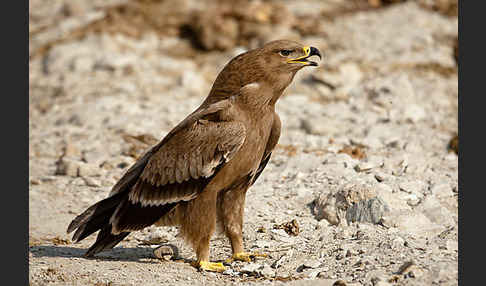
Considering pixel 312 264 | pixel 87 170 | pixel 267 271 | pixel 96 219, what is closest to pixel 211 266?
pixel 267 271

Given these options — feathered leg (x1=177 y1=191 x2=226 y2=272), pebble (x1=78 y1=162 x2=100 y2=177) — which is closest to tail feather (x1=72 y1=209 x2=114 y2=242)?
feathered leg (x1=177 y1=191 x2=226 y2=272)

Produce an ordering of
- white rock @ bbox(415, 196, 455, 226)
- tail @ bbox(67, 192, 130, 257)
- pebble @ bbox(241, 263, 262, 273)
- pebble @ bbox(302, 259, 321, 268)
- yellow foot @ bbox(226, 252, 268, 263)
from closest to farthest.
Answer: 1. pebble @ bbox(302, 259, 321, 268)
2. pebble @ bbox(241, 263, 262, 273)
3. yellow foot @ bbox(226, 252, 268, 263)
4. tail @ bbox(67, 192, 130, 257)
5. white rock @ bbox(415, 196, 455, 226)

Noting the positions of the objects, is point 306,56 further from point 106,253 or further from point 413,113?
point 413,113

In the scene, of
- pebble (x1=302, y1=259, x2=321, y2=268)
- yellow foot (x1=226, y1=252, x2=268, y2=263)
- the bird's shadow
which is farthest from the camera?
the bird's shadow

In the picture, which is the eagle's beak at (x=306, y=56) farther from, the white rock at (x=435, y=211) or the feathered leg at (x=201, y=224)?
the white rock at (x=435, y=211)

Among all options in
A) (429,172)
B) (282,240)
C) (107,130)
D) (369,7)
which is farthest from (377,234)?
(369,7)

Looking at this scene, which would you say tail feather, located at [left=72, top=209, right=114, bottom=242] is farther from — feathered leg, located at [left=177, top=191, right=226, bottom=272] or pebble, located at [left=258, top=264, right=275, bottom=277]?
pebble, located at [left=258, top=264, right=275, bottom=277]

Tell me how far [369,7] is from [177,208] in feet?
37.0

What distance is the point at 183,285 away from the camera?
5883 mm

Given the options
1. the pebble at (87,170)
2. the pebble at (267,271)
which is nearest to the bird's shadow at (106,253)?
the pebble at (267,271)

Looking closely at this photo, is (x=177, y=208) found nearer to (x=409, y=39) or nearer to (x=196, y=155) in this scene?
(x=196, y=155)

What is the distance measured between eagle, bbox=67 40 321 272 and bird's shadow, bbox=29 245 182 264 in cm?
32

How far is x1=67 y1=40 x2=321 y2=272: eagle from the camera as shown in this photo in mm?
6113

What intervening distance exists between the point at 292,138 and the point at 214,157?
436 centimetres
